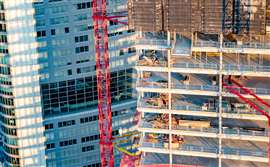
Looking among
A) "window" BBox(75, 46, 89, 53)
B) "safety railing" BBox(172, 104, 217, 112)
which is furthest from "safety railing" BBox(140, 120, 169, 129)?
"window" BBox(75, 46, 89, 53)

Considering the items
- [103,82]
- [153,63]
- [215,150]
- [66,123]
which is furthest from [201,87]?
[66,123]

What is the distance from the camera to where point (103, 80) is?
501 feet

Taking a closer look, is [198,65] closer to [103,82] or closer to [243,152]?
[243,152]

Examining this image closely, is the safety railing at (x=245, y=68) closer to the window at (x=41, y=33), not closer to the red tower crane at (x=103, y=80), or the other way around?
the red tower crane at (x=103, y=80)

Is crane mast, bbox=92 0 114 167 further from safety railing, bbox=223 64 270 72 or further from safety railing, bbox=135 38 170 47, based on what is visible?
safety railing, bbox=223 64 270 72

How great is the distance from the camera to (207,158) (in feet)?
391

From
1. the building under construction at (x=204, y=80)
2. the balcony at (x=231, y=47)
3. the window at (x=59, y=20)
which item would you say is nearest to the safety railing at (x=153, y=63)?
the building under construction at (x=204, y=80)

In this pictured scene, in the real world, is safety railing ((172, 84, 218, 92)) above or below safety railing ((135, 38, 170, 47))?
below

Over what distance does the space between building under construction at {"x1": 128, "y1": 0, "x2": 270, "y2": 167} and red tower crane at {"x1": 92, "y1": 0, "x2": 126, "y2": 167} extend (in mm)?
30725

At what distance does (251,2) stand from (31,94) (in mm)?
60649

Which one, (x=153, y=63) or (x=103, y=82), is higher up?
(x=153, y=63)

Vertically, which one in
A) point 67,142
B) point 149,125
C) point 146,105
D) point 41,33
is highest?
point 41,33

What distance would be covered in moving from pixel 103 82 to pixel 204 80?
4255 cm

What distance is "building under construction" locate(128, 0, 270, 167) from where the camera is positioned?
105688mm
